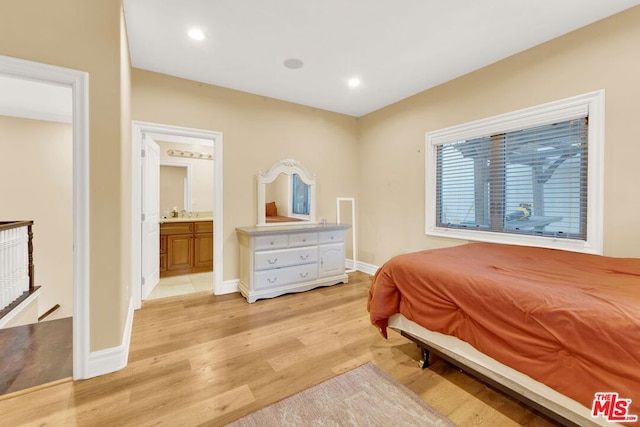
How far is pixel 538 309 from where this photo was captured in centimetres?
126

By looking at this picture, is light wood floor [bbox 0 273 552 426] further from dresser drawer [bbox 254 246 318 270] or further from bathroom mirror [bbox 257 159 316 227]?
bathroom mirror [bbox 257 159 316 227]

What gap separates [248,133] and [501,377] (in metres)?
3.48

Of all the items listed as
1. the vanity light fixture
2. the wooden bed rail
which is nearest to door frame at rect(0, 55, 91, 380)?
the wooden bed rail

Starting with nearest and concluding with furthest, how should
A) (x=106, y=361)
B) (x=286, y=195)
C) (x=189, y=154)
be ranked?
(x=106, y=361) → (x=286, y=195) → (x=189, y=154)

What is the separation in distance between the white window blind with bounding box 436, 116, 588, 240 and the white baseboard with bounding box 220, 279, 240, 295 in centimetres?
274

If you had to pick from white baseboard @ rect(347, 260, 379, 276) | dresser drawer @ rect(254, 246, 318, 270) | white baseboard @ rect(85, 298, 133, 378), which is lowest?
white baseboard @ rect(85, 298, 133, 378)

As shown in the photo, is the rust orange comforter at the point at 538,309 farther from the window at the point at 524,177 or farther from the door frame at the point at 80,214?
the door frame at the point at 80,214

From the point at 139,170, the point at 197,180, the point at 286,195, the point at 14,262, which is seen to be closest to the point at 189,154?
the point at 197,180

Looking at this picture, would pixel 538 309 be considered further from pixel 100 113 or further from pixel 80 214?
pixel 100 113

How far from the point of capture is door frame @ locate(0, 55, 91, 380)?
1.75m

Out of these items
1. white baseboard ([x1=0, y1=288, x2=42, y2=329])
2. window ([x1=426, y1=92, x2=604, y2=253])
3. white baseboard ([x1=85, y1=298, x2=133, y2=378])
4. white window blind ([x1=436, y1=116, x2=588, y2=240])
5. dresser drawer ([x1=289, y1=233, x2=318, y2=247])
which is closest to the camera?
white baseboard ([x1=85, y1=298, x2=133, y2=378])

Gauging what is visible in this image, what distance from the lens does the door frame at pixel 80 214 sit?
5.74ft
